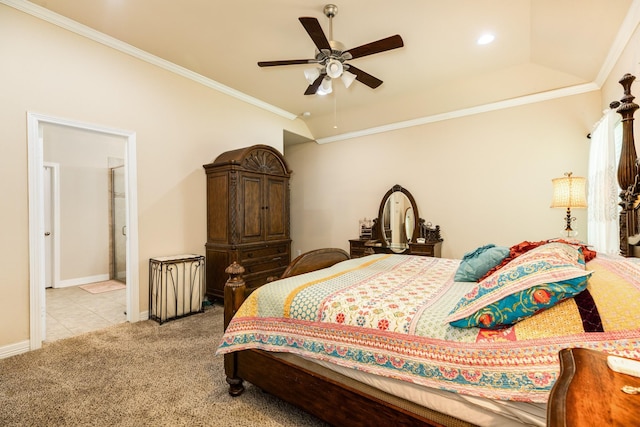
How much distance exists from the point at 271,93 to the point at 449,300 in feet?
12.8

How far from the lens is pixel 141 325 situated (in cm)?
312

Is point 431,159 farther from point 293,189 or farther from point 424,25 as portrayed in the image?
point 293,189

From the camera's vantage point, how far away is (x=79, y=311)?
11.7ft

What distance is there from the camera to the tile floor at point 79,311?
3012mm

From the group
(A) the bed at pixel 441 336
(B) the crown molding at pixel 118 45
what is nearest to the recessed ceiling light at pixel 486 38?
(A) the bed at pixel 441 336

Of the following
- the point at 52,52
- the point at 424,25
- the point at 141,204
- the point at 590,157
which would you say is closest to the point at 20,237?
the point at 141,204

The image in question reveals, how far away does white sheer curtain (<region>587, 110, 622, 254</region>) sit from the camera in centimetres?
266

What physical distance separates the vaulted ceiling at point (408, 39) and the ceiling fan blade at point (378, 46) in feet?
1.61

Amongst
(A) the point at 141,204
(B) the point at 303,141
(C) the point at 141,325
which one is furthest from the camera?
(B) the point at 303,141

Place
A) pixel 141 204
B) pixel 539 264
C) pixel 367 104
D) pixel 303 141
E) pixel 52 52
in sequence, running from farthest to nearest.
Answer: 1. pixel 303 141
2. pixel 367 104
3. pixel 141 204
4. pixel 52 52
5. pixel 539 264

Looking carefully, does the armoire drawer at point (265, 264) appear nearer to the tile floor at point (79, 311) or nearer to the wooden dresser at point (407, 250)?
the wooden dresser at point (407, 250)

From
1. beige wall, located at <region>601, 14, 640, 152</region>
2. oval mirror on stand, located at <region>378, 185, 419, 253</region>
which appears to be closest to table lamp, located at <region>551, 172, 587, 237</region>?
beige wall, located at <region>601, 14, 640, 152</region>

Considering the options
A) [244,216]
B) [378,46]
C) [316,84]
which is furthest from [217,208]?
[378,46]

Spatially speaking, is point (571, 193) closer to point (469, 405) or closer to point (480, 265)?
point (480, 265)
